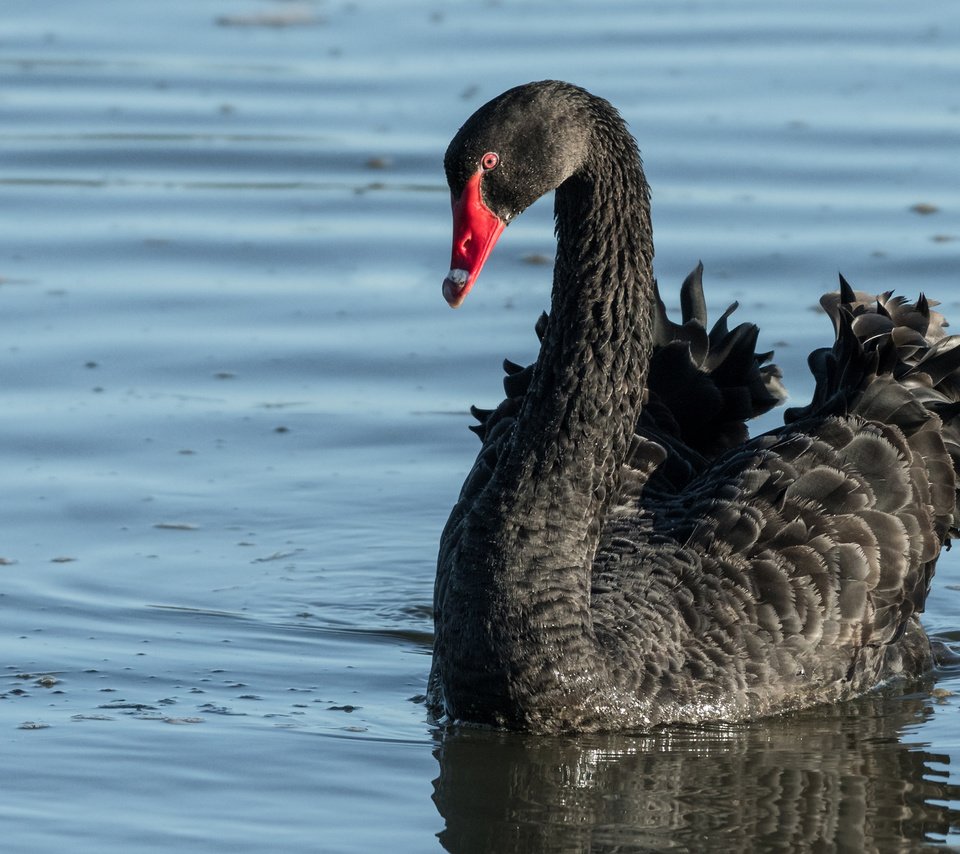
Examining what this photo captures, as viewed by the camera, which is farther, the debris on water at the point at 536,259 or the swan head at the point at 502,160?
the debris on water at the point at 536,259

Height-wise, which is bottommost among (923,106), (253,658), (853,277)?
(253,658)

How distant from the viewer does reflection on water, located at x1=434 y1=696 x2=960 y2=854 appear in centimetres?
640

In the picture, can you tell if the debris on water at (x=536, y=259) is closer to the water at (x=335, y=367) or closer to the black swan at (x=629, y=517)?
the water at (x=335, y=367)

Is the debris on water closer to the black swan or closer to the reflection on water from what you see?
the black swan

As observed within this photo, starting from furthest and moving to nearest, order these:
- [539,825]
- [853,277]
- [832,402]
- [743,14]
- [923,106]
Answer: [743,14]
[923,106]
[853,277]
[832,402]
[539,825]

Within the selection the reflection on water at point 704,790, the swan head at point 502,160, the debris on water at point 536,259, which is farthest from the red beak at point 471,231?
the debris on water at point 536,259

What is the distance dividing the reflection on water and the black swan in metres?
0.10

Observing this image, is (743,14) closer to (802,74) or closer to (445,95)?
(802,74)

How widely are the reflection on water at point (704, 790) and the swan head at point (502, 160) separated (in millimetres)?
1521

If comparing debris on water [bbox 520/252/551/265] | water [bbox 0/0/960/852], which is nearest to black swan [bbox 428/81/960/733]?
water [bbox 0/0/960/852]

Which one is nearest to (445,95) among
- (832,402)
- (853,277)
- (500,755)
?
(853,277)

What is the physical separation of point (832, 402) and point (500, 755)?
1813mm

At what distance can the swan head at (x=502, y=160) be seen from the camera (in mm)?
6695

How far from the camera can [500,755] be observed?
6.97 meters
